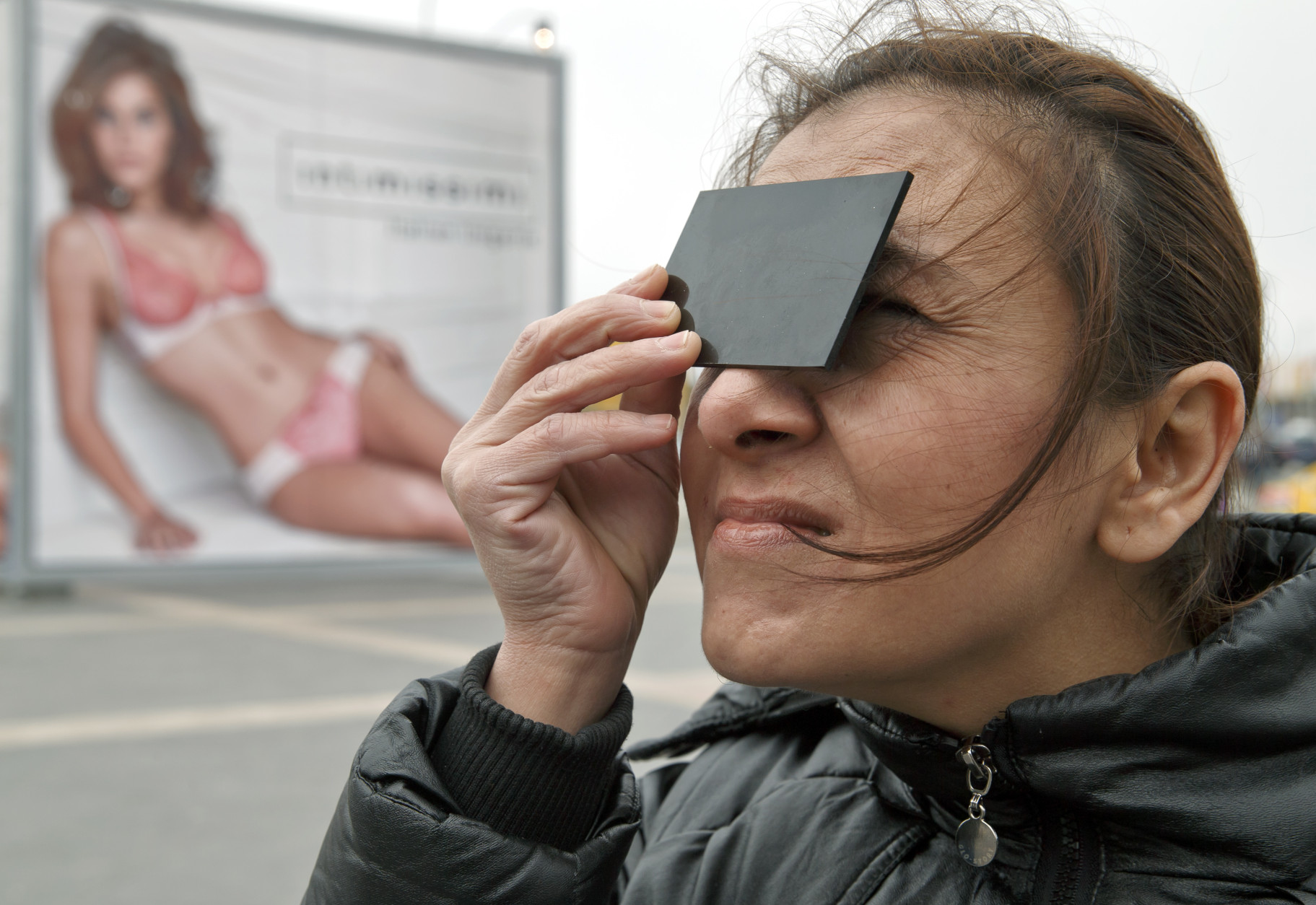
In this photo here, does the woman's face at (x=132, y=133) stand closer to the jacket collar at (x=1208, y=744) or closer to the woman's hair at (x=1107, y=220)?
the woman's hair at (x=1107, y=220)

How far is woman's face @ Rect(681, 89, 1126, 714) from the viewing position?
42.9 inches

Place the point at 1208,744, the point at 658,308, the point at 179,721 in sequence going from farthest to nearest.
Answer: the point at 179,721 < the point at 658,308 < the point at 1208,744

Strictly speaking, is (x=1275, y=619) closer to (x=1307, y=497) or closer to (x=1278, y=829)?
(x=1278, y=829)

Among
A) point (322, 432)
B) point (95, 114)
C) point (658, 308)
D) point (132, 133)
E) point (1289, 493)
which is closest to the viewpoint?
point (658, 308)

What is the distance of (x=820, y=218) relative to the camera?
45.4 inches

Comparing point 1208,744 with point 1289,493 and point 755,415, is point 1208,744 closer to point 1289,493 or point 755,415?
point 755,415

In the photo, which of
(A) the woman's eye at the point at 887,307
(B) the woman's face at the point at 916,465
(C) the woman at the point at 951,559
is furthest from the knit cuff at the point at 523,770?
(A) the woman's eye at the point at 887,307

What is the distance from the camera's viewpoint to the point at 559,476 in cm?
140

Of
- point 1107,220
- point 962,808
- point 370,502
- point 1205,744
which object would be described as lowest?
point 370,502

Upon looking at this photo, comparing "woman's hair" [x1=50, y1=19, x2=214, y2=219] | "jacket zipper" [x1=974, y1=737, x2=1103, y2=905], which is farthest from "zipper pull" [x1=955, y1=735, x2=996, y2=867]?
"woman's hair" [x1=50, y1=19, x2=214, y2=219]

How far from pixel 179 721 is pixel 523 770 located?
14.8 feet

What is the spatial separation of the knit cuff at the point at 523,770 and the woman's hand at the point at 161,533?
8.52 metres

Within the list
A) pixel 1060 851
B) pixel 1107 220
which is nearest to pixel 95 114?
pixel 1107 220

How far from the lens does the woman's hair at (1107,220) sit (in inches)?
44.1
